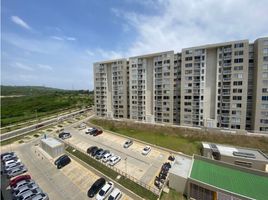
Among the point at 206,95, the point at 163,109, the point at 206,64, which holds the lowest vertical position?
the point at 163,109

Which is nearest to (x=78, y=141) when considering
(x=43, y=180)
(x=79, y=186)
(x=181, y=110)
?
(x=43, y=180)

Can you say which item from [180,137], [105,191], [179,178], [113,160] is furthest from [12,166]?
[180,137]

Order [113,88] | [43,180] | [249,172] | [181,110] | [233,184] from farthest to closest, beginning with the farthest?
[113,88] → [181,110] → [43,180] → [249,172] → [233,184]

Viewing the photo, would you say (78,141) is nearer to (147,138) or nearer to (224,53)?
(147,138)

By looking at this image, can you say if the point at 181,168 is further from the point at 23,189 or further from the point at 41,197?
the point at 23,189

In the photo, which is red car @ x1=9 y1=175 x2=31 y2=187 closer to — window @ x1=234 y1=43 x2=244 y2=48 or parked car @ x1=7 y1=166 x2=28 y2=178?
parked car @ x1=7 y1=166 x2=28 y2=178
